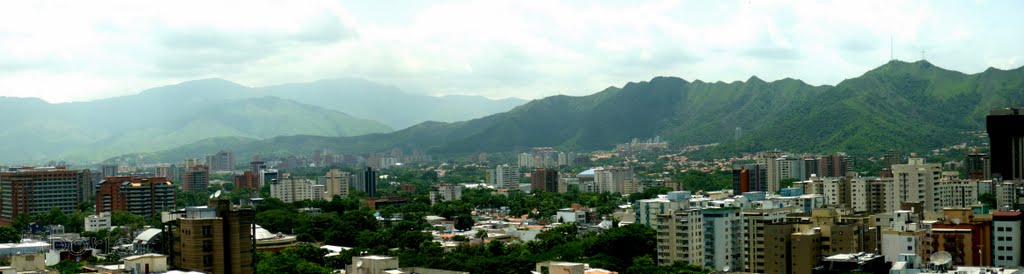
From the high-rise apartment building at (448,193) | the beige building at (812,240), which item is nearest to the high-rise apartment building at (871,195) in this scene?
the beige building at (812,240)

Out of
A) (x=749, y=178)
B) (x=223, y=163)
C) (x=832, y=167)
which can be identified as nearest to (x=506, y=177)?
(x=832, y=167)

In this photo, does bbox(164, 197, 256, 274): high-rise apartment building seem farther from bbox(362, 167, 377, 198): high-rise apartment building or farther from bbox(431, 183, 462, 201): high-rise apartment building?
bbox(362, 167, 377, 198): high-rise apartment building

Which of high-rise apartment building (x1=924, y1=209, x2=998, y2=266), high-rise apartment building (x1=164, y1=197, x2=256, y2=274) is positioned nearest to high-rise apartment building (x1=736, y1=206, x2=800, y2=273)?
high-rise apartment building (x1=924, y1=209, x2=998, y2=266)

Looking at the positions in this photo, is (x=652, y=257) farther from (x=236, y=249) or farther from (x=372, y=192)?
(x=372, y=192)

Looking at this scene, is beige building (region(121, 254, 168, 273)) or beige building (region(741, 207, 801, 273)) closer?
beige building (region(121, 254, 168, 273))

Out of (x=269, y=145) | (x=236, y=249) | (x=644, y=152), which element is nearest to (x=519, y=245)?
(x=236, y=249)

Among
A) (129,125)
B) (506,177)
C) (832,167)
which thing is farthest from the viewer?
(129,125)

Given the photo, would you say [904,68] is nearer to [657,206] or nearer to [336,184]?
[336,184]
